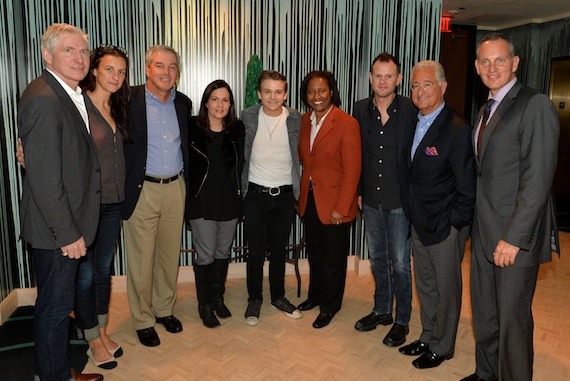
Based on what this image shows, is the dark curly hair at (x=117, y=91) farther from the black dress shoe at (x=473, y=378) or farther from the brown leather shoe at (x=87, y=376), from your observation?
the black dress shoe at (x=473, y=378)

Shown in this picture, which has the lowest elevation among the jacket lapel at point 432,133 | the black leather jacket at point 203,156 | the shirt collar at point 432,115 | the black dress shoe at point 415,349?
the black dress shoe at point 415,349

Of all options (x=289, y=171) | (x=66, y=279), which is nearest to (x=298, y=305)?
(x=289, y=171)

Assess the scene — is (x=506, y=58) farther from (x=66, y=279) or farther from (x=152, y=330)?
(x=152, y=330)

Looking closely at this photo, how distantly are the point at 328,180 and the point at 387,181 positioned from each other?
1.31ft

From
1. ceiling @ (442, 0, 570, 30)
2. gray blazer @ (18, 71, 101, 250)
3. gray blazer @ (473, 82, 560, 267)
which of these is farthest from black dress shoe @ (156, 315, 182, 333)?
ceiling @ (442, 0, 570, 30)

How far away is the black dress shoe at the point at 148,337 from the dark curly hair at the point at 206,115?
1400 mm

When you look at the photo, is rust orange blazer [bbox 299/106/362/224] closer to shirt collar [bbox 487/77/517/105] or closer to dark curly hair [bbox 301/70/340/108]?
dark curly hair [bbox 301/70/340/108]

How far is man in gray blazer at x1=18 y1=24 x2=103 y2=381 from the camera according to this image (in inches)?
81.4

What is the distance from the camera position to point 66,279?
2.27 m

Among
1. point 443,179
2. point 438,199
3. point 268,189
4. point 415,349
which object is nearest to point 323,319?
point 415,349

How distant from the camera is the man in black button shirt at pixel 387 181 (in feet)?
9.74

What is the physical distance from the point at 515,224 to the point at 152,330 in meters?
2.39

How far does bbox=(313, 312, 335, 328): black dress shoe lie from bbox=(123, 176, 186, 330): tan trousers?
1071mm

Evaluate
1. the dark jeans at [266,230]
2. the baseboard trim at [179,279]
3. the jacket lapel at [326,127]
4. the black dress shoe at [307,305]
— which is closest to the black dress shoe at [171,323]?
the dark jeans at [266,230]
